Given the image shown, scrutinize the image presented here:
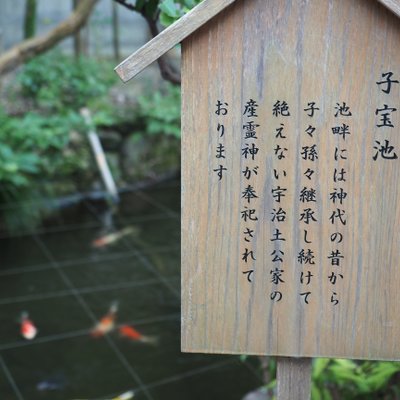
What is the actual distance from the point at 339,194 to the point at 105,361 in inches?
112

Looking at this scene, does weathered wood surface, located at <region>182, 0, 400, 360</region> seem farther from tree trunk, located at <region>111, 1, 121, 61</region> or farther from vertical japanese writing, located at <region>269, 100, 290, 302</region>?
tree trunk, located at <region>111, 1, 121, 61</region>

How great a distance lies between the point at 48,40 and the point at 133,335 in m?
3.35

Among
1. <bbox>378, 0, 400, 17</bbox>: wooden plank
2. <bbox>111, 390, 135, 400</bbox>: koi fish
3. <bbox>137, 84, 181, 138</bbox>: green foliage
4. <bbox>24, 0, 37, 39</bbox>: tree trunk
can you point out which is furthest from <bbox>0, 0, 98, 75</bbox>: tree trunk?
<bbox>378, 0, 400, 17</bbox>: wooden plank

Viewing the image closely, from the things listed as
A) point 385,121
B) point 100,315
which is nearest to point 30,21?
point 100,315

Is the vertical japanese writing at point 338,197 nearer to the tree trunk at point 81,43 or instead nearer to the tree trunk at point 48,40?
the tree trunk at point 48,40

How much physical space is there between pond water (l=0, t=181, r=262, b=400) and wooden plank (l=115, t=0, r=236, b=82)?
261cm

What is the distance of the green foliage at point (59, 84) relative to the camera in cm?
783

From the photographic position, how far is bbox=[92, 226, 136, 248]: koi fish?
6.25 metres

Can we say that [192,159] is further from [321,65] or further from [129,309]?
[129,309]

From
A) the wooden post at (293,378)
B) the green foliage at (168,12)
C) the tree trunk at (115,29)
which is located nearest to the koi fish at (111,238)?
the tree trunk at (115,29)

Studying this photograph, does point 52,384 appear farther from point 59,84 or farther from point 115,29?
point 115,29

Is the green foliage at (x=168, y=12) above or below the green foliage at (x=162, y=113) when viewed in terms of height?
above

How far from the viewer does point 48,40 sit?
21.6 ft

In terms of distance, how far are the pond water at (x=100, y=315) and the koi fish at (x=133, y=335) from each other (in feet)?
0.06
